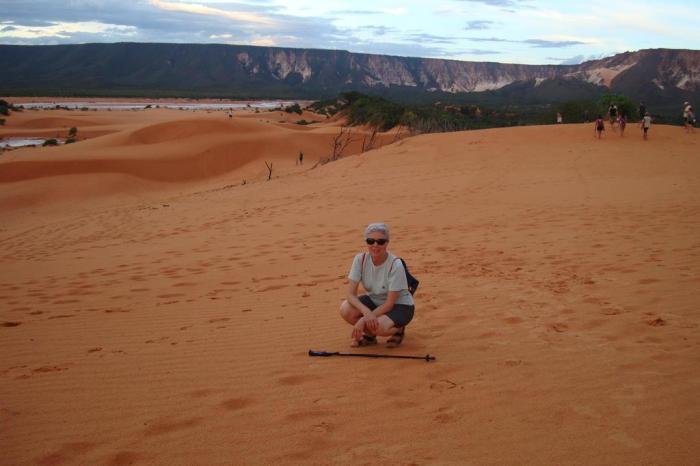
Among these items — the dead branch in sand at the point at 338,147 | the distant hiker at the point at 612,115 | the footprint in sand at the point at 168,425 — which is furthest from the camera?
the dead branch in sand at the point at 338,147

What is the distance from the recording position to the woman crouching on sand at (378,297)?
4777 mm

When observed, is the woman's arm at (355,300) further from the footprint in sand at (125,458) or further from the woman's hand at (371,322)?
the footprint in sand at (125,458)

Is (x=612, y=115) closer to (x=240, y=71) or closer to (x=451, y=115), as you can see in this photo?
(x=451, y=115)

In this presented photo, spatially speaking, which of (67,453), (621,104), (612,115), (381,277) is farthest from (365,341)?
(621,104)

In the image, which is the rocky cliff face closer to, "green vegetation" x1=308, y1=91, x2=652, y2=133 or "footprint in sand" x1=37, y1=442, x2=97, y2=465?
"green vegetation" x1=308, y1=91, x2=652, y2=133

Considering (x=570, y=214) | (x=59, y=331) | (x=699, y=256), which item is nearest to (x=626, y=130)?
(x=570, y=214)

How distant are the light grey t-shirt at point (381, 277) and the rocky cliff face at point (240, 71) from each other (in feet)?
339

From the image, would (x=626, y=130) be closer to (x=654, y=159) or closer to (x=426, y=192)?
(x=654, y=159)

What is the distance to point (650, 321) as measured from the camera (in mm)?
5250

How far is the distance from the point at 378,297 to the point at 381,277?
0.17 meters

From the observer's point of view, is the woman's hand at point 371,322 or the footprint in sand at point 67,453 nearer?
the footprint in sand at point 67,453

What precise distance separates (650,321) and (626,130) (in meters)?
20.3

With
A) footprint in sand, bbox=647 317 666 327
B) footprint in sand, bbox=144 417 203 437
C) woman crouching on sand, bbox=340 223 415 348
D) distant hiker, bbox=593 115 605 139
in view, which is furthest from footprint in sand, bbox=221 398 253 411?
distant hiker, bbox=593 115 605 139

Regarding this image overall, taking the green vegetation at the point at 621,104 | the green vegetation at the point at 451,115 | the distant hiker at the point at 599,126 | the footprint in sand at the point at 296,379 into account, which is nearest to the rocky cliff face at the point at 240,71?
the green vegetation at the point at 451,115
